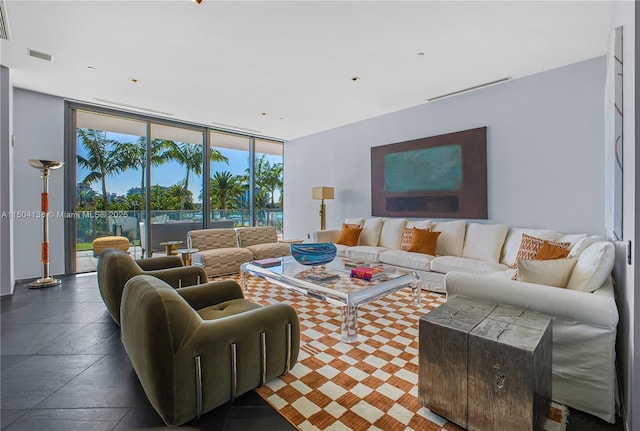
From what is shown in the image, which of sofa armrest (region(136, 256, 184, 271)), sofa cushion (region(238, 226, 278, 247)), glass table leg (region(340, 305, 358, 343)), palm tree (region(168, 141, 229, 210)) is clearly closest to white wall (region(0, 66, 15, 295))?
sofa armrest (region(136, 256, 184, 271))

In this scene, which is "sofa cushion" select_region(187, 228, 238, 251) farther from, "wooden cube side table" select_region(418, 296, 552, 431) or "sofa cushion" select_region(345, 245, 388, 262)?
"wooden cube side table" select_region(418, 296, 552, 431)

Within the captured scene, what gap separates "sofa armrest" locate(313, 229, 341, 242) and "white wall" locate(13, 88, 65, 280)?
4.14 m

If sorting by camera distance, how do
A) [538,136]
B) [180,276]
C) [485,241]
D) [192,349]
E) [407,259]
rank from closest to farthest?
1. [192,349]
2. [180,276]
3. [538,136]
4. [485,241]
5. [407,259]

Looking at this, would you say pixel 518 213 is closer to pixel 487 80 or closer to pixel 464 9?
pixel 487 80

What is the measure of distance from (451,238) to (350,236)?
5.34 ft

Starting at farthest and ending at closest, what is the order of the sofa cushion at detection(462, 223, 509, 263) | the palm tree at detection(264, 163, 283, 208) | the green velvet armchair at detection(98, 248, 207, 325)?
the palm tree at detection(264, 163, 283, 208) < the sofa cushion at detection(462, 223, 509, 263) < the green velvet armchair at detection(98, 248, 207, 325)

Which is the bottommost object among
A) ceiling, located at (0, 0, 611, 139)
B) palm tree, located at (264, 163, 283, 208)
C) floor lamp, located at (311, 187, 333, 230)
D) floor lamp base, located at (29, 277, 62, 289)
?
floor lamp base, located at (29, 277, 62, 289)

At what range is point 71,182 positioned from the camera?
4879 millimetres

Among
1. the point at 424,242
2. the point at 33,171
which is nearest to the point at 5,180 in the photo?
the point at 33,171

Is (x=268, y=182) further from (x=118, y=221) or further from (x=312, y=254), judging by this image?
(x=312, y=254)

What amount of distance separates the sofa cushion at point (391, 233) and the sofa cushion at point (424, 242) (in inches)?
19.2

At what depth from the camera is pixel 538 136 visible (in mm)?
3771

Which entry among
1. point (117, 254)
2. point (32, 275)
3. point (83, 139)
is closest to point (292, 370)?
point (117, 254)

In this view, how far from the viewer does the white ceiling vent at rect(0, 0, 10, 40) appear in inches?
99.3
